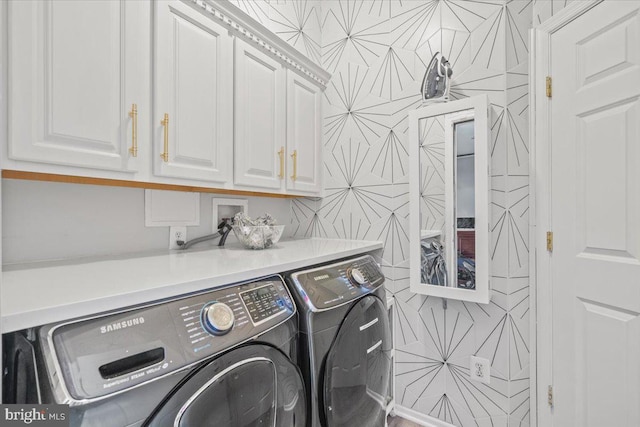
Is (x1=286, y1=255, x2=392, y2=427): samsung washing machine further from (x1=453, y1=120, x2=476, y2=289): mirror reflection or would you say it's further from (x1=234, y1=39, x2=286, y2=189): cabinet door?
(x1=234, y1=39, x2=286, y2=189): cabinet door

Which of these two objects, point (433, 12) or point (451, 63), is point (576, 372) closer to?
point (451, 63)

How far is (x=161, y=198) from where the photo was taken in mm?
1541

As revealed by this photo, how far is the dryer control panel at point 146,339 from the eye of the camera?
608mm

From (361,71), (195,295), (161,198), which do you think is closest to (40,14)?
(161,198)

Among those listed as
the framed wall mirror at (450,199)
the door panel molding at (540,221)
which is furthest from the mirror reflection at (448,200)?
the door panel molding at (540,221)

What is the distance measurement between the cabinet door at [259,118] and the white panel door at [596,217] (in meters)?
1.40

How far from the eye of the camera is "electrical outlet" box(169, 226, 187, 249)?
5.22ft

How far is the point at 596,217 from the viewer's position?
1373 mm

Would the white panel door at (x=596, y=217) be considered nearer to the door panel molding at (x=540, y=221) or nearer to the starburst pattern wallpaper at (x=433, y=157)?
the door panel molding at (x=540, y=221)

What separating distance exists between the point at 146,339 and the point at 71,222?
813 mm

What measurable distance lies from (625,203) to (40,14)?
2.15 metres

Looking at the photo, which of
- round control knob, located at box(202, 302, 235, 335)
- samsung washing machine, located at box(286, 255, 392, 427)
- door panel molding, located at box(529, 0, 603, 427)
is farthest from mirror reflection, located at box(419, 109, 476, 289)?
round control knob, located at box(202, 302, 235, 335)

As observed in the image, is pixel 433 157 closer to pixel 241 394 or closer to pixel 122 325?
pixel 241 394

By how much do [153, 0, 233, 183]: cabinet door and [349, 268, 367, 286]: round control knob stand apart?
74cm
